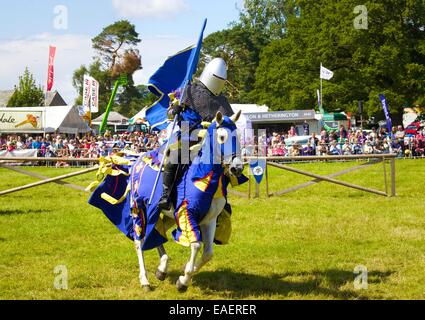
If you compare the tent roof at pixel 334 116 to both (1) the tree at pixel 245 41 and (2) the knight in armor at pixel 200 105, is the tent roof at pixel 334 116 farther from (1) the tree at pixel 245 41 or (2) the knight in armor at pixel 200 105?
(2) the knight in armor at pixel 200 105

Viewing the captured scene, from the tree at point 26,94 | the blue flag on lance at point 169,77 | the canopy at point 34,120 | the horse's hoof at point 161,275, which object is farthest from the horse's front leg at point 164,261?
the tree at point 26,94

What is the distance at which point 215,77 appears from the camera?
6.36 metres

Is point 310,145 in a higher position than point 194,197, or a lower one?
higher

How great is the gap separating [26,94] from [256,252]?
5304 centimetres

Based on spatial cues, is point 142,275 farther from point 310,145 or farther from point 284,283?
point 310,145

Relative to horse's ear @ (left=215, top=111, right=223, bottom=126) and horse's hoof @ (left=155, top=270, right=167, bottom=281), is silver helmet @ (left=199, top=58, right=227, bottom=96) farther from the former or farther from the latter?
horse's hoof @ (left=155, top=270, right=167, bottom=281)

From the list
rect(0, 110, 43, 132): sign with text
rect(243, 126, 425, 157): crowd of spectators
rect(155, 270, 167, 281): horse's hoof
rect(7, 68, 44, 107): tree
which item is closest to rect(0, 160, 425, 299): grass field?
rect(155, 270, 167, 281): horse's hoof

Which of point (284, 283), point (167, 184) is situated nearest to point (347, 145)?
point (284, 283)

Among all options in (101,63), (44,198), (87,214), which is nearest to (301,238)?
(87,214)

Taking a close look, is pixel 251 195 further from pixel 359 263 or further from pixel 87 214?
pixel 359 263

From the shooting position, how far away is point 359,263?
25.9ft

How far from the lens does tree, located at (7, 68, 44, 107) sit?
57.5m

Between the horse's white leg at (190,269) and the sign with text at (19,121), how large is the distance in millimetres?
29389

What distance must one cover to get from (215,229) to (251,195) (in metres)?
7.68
